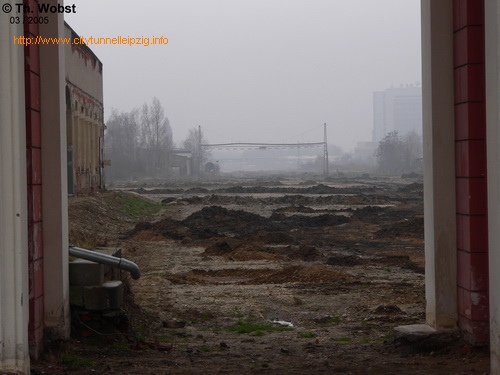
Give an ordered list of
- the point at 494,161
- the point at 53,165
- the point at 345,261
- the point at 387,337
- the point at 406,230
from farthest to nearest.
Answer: the point at 406,230
the point at 345,261
the point at 387,337
the point at 53,165
the point at 494,161

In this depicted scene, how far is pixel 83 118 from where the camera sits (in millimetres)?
34375

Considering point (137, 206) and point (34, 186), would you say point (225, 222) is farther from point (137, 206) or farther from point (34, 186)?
point (34, 186)

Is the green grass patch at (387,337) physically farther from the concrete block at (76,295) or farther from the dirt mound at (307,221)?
the dirt mound at (307,221)

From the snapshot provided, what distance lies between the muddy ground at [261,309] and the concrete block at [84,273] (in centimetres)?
37

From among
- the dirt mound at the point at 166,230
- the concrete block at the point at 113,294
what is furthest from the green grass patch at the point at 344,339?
the dirt mound at the point at 166,230

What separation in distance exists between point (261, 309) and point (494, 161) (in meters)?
6.23

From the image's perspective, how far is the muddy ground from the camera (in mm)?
7520

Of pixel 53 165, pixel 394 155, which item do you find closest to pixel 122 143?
pixel 394 155

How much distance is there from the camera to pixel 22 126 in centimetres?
628

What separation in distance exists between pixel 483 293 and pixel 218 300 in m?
5.93

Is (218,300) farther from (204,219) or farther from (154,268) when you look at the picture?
(204,219)

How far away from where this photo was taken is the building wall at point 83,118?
1209 inches

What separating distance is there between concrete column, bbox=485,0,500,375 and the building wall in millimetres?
23708

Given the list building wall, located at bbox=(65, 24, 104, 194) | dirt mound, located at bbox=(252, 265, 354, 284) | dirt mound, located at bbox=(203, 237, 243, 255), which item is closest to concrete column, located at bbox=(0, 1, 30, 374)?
dirt mound, located at bbox=(252, 265, 354, 284)
